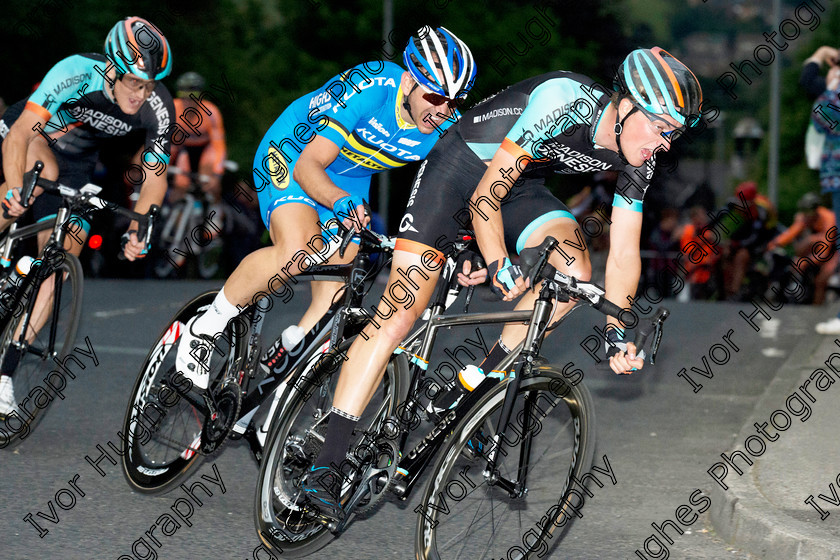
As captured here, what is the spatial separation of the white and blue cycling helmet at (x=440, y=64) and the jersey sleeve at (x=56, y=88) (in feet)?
6.73

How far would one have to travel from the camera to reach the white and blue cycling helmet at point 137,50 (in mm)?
4988

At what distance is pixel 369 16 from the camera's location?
1706 inches

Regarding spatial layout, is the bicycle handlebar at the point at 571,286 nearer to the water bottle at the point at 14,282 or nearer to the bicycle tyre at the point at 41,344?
the bicycle tyre at the point at 41,344

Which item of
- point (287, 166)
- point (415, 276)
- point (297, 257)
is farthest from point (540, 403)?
point (287, 166)

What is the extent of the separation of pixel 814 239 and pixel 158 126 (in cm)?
1102

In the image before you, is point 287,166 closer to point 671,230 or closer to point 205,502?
point 205,502

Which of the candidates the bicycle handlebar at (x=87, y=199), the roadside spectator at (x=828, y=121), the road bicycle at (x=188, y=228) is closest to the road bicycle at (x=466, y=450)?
the bicycle handlebar at (x=87, y=199)

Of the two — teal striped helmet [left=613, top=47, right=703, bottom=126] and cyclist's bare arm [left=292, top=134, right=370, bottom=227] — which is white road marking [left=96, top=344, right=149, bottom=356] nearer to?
cyclist's bare arm [left=292, top=134, right=370, bottom=227]

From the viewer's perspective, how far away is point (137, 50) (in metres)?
4.98

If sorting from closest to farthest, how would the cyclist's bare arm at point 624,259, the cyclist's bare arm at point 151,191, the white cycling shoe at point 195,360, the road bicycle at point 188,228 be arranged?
the cyclist's bare arm at point 624,259
the white cycling shoe at point 195,360
the cyclist's bare arm at point 151,191
the road bicycle at point 188,228

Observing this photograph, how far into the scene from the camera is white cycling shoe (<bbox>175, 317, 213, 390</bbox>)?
4566 millimetres

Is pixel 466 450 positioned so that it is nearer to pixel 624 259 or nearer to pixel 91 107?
pixel 624 259

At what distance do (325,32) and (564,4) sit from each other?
9935 mm

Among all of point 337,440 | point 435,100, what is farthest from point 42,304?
point 435,100
